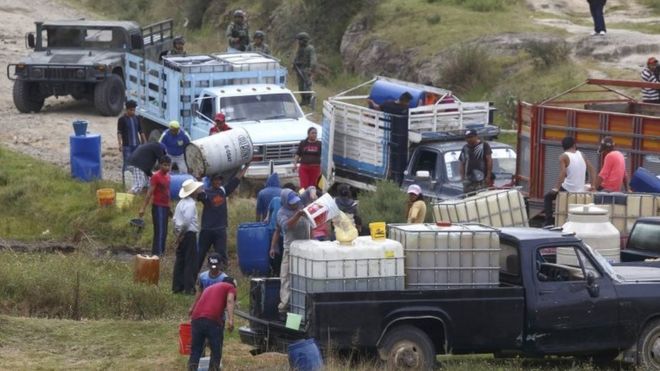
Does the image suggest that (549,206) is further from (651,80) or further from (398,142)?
(651,80)

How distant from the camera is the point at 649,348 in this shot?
13695 millimetres

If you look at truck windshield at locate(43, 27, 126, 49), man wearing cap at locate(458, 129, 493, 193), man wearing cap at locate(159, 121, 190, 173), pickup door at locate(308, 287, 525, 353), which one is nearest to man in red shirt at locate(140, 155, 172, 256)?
man wearing cap at locate(159, 121, 190, 173)

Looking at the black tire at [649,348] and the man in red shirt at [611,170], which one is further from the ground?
the man in red shirt at [611,170]

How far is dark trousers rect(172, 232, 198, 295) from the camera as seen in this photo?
17.3 m

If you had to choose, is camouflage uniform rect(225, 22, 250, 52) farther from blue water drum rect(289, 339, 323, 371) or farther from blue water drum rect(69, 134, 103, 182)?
blue water drum rect(289, 339, 323, 371)

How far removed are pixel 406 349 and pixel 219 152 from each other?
28.9ft

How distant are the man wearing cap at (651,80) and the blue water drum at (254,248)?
7574mm

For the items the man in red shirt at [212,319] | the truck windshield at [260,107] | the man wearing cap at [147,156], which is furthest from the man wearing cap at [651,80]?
the man in red shirt at [212,319]

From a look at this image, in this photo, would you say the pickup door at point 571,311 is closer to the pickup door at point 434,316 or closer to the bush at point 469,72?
the pickup door at point 434,316

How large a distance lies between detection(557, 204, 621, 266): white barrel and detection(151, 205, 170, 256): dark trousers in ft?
18.0

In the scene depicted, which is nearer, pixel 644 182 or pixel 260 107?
pixel 644 182

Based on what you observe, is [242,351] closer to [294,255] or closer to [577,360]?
[294,255]

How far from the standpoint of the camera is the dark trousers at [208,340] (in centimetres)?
1303

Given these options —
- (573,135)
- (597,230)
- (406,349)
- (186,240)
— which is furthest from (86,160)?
(406,349)
